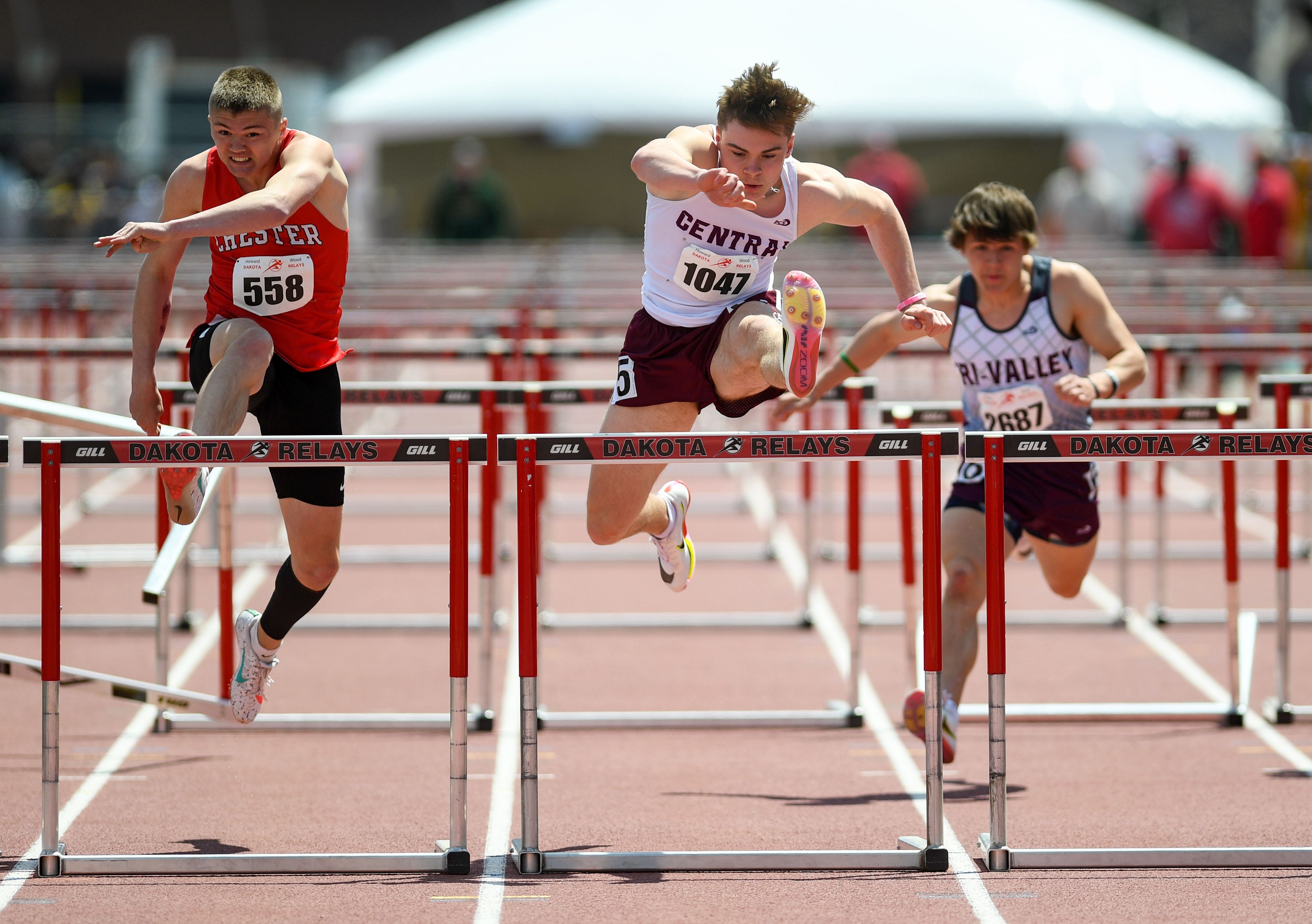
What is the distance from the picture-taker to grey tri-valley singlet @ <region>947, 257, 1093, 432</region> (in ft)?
20.2

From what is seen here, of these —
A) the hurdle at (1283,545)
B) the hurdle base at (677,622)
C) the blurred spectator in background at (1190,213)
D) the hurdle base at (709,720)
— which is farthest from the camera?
the blurred spectator in background at (1190,213)

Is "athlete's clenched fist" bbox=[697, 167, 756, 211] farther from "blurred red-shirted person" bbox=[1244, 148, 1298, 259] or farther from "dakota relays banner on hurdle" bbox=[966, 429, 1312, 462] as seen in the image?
"blurred red-shirted person" bbox=[1244, 148, 1298, 259]

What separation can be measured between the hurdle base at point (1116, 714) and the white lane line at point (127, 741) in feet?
10.9

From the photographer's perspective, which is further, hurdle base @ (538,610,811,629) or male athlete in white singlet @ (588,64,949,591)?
hurdle base @ (538,610,811,629)

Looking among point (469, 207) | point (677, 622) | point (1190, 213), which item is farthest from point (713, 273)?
point (469, 207)

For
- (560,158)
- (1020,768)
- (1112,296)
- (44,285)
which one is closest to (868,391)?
(1020,768)

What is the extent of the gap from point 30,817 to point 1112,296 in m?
8.82

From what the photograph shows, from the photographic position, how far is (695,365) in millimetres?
5598

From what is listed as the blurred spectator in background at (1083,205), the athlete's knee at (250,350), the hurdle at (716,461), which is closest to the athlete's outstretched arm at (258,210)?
the athlete's knee at (250,350)

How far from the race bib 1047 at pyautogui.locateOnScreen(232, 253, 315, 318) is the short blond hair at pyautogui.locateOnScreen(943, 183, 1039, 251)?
236 centimetres

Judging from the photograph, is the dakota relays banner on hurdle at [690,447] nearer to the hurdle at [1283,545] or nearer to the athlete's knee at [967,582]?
the athlete's knee at [967,582]

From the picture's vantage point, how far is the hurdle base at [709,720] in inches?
275

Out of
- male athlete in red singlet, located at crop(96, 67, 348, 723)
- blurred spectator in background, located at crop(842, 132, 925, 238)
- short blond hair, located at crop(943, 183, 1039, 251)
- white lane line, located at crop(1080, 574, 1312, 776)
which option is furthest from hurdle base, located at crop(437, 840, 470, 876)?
blurred spectator in background, located at crop(842, 132, 925, 238)

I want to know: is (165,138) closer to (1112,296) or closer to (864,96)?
(864,96)
